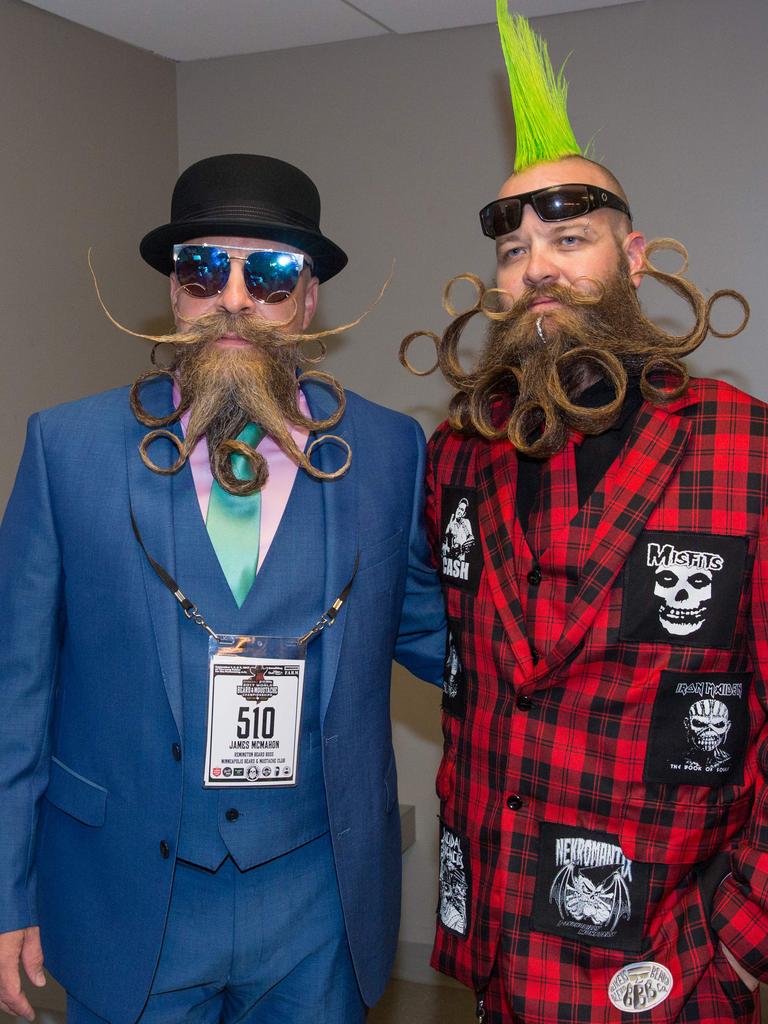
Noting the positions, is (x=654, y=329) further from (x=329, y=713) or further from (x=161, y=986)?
(x=161, y=986)

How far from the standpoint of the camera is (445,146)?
10.6 feet

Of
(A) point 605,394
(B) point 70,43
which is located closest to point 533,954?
(A) point 605,394

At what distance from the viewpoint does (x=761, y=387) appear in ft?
9.68

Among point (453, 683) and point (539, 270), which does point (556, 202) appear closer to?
point (539, 270)

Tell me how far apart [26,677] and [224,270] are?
768mm

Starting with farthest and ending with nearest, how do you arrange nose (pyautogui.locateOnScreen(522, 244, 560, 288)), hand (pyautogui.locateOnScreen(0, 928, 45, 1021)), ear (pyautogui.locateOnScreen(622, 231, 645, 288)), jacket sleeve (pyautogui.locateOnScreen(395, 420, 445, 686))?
jacket sleeve (pyautogui.locateOnScreen(395, 420, 445, 686)) → ear (pyautogui.locateOnScreen(622, 231, 645, 288)) → nose (pyautogui.locateOnScreen(522, 244, 560, 288)) → hand (pyautogui.locateOnScreen(0, 928, 45, 1021))

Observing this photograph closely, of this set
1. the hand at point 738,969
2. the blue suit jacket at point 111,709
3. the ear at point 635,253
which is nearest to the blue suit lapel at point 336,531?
the blue suit jacket at point 111,709

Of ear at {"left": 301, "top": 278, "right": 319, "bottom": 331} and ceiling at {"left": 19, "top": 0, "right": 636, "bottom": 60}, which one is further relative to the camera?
ceiling at {"left": 19, "top": 0, "right": 636, "bottom": 60}

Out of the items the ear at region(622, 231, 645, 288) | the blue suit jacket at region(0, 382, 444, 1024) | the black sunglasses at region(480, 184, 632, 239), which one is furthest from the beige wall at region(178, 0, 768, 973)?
the blue suit jacket at region(0, 382, 444, 1024)

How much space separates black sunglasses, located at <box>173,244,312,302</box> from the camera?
1.97 m

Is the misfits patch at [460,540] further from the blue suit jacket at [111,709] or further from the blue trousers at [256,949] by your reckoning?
the blue trousers at [256,949]

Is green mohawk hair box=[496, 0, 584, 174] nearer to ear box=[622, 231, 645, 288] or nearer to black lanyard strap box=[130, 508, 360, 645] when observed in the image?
ear box=[622, 231, 645, 288]

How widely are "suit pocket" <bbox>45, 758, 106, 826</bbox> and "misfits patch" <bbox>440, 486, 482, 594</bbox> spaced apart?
0.70 meters

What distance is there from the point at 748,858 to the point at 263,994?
814mm
